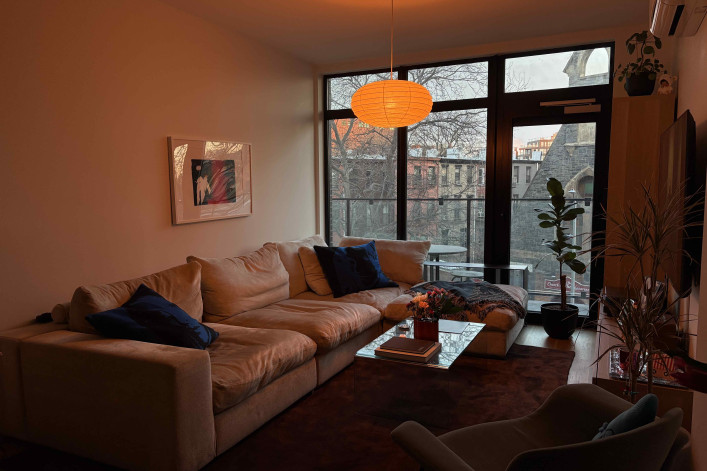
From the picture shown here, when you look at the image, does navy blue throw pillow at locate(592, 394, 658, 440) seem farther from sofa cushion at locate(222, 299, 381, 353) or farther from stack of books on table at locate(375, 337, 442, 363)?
sofa cushion at locate(222, 299, 381, 353)

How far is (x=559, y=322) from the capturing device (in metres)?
4.46

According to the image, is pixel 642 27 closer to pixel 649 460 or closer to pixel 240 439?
pixel 649 460

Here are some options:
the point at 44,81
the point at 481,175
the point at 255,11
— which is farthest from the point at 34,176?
the point at 481,175

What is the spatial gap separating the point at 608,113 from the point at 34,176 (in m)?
4.53

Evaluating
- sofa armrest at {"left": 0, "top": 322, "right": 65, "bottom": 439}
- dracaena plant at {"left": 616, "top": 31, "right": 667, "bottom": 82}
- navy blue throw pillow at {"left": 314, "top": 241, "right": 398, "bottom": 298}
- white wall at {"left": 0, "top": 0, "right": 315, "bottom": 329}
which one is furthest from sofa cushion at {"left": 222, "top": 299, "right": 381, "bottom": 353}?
dracaena plant at {"left": 616, "top": 31, "right": 667, "bottom": 82}

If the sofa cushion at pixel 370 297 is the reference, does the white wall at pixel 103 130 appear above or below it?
above

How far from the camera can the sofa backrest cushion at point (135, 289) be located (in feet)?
9.05

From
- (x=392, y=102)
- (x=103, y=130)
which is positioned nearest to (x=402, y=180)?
(x=392, y=102)

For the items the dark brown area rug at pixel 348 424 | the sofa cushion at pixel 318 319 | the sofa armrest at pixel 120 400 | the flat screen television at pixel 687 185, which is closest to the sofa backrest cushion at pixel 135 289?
the sofa armrest at pixel 120 400

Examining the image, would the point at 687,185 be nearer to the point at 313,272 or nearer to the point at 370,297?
the point at 370,297

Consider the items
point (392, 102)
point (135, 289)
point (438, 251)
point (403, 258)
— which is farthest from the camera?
point (438, 251)

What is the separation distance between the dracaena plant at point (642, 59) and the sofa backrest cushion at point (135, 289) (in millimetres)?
3607

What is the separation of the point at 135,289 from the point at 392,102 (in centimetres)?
204

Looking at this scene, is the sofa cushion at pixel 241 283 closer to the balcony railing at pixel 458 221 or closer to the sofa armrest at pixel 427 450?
the balcony railing at pixel 458 221
